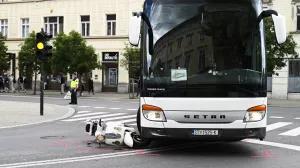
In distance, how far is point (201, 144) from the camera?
422 inches

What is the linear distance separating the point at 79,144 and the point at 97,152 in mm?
1399

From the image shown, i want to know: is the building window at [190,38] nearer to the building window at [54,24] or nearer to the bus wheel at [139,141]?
the bus wheel at [139,141]

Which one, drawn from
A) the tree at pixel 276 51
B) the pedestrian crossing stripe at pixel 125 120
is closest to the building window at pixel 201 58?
the pedestrian crossing stripe at pixel 125 120

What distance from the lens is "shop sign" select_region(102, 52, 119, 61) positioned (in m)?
41.2

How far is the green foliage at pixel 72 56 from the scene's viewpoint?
3478 centimetres

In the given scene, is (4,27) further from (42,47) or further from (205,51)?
(205,51)

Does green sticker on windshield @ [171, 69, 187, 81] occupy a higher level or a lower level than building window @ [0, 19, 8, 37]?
lower

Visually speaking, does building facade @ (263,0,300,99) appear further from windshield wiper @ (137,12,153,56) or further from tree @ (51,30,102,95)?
windshield wiper @ (137,12,153,56)

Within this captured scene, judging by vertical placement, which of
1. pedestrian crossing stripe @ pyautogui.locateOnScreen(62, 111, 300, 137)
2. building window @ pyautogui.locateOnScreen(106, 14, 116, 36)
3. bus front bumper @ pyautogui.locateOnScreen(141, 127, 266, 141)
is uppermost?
building window @ pyautogui.locateOnScreen(106, 14, 116, 36)

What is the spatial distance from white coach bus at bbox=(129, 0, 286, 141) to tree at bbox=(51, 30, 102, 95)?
26.2 m

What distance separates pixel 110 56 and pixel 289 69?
51.1 feet

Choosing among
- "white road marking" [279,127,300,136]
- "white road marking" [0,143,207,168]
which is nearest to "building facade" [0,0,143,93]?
"white road marking" [279,127,300,136]

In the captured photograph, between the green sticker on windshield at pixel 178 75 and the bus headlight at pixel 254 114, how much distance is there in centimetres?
136

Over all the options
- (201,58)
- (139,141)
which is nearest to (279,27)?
(201,58)
